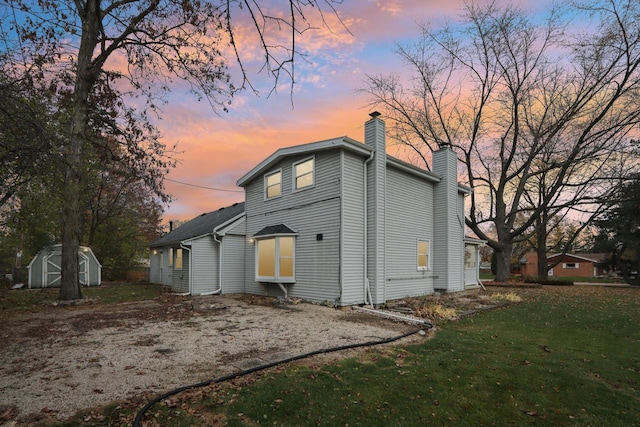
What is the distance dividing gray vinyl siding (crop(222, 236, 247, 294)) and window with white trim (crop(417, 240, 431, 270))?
787 cm

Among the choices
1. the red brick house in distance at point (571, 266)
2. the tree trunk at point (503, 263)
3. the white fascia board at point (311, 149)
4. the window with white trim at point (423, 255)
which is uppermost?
the white fascia board at point (311, 149)

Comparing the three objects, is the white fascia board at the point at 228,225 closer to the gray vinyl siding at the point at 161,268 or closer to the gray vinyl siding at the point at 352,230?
the gray vinyl siding at the point at 352,230

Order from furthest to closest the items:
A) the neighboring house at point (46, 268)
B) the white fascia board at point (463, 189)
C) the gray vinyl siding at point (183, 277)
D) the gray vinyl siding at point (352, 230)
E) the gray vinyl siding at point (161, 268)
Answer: the gray vinyl siding at point (161, 268), the neighboring house at point (46, 268), the white fascia board at point (463, 189), the gray vinyl siding at point (183, 277), the gray vinyl siding at point (352, 230)

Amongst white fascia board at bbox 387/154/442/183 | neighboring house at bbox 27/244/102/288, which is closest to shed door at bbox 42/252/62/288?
neighboring house at bbox 27/244/102/288

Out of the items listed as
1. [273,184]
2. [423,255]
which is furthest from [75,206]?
[423,255]

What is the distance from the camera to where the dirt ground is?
4223 millimetres

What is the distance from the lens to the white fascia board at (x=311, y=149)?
1084 centimetres

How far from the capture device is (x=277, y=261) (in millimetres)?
12625

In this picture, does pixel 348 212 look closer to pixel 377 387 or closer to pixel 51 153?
pixel 377 387

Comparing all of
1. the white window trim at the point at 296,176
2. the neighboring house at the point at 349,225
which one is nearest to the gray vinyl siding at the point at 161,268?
the neighboring house at the point at 349,225

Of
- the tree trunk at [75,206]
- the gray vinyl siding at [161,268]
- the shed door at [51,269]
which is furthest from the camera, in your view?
the gray vinyl siding at [161,268]

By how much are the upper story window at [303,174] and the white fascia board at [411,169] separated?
2.95 meters

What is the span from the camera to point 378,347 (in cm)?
642

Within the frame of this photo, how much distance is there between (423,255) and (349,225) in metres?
5.28
